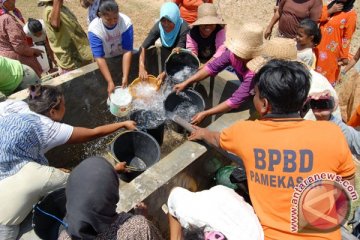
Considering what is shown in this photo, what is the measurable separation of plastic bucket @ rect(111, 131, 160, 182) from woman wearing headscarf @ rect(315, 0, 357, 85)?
2.94 metres

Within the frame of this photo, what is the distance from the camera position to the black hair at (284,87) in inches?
76.0

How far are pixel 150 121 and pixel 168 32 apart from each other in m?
1.21

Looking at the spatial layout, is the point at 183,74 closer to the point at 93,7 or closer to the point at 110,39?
the point at 110,39

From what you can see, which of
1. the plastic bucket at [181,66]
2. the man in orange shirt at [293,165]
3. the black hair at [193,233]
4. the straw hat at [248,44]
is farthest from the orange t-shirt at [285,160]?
the plastic bucket at [181,66]

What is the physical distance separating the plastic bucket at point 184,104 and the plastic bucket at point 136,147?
1.92 ft

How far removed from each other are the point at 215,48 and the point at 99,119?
189cm

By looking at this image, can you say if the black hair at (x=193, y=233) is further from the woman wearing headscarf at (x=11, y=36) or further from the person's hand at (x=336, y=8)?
the person's hand at (x=336, y=8)

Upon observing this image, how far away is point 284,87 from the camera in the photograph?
1.92 meters

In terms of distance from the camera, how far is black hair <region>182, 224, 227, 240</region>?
228 centimetres

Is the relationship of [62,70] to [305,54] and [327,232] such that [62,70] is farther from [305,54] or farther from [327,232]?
[327,232]

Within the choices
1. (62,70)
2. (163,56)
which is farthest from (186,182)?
(62,70)

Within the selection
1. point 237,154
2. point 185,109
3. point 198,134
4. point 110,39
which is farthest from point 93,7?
point 237,154

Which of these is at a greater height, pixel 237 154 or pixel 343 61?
pixel 237 154

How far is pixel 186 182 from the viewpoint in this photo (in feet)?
9.94
